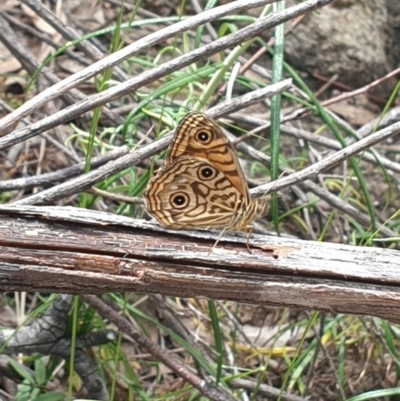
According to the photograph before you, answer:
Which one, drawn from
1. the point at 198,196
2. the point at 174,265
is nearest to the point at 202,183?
the point at 198,196

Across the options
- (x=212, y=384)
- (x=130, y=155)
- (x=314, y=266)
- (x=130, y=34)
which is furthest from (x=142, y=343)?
(x=130, y=34)

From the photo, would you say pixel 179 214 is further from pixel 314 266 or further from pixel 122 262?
pixel 314 266

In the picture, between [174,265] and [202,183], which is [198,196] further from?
[174,265]

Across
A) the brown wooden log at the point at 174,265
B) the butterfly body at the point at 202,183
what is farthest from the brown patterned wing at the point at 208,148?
the brown wooden log at the point at 174,265

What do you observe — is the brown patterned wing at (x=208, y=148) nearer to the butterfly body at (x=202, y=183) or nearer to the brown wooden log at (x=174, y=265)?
the butterfly body at (x=202, y=183)

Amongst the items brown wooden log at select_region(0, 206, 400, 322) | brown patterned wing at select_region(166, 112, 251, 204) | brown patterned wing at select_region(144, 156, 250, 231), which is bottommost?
brown wooden log at select_region(0, 206, 400, 322)

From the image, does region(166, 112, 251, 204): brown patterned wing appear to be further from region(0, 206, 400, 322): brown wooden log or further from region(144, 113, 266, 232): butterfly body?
region(0, 206, 400, 322): brown wooden log

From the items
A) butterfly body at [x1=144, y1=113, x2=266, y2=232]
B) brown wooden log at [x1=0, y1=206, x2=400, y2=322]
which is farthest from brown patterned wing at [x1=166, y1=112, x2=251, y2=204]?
brown wooden log at [x1=0, y1=206, x2=400, y2=322]
